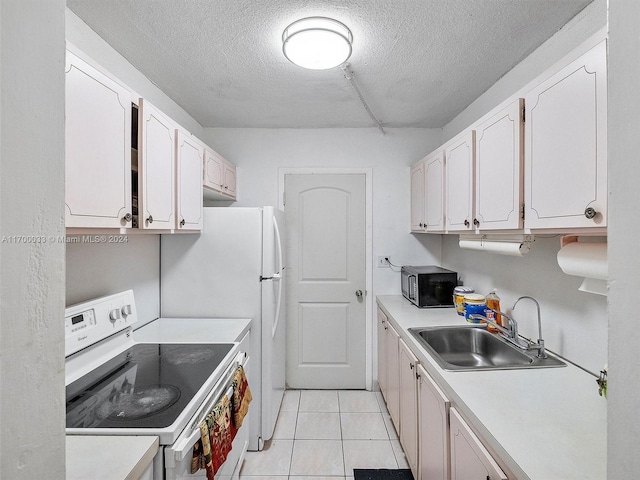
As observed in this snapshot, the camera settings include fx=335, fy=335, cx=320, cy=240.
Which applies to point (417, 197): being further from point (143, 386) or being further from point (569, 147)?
point (143, 386)

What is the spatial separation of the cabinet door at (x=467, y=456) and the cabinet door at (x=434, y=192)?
1.35 meters

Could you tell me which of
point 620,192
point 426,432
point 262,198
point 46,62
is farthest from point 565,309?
point 262,198

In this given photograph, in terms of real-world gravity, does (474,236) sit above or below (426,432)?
above

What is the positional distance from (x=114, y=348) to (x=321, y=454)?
1.45 metres

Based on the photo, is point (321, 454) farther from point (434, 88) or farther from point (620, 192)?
point (434, 88)

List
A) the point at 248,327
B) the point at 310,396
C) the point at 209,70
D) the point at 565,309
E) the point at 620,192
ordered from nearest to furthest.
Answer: the point at 620,192, the point at 565,309, the point at 209,70, the point at 248,327, the point at 310,396

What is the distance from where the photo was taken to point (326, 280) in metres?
3.12

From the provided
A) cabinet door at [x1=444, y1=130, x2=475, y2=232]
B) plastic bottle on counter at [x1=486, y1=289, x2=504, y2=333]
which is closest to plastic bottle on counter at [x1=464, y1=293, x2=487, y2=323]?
plastic bottle on counter at [x1=486, y1=289, x2=504, y2=333]

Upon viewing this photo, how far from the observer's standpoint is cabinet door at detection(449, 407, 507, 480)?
100cm

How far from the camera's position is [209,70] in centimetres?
203

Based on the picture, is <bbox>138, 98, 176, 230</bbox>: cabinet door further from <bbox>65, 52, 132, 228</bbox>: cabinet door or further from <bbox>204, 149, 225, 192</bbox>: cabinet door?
<bbox>204, 149, 225, 192</bbox>: cabinet door

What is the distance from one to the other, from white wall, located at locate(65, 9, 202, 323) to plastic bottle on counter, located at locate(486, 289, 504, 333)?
2.10 m

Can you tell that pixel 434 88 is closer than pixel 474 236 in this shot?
No

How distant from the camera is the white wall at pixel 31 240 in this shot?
36cm
